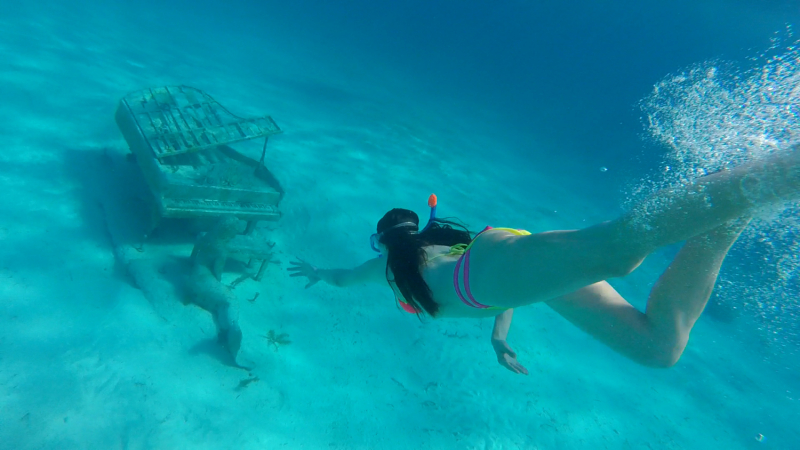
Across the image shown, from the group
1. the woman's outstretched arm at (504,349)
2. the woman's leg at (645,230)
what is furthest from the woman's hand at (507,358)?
the woman's leg at (645,230)

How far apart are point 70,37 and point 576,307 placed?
56.7 ft

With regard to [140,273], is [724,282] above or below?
above

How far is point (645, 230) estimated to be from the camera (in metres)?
1.69

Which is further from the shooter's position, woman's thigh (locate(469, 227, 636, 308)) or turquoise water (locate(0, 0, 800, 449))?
turquoise water (locate(0, 0, 800, 449))

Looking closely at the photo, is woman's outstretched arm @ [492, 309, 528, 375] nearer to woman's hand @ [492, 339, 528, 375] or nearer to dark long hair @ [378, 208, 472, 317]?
woman's hand @ [492, 339, 528, 375]

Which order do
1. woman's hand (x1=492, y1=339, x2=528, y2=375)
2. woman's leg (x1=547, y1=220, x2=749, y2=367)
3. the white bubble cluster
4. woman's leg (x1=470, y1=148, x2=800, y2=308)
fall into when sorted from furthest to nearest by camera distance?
1. the white bubble cluster
2. woman's hand (x1=492, y1=339, x2=528, y2=375)
3. woman's leg (x1=547, y1=220, x2=749, y2=367)
4. woman's leg (x1=470, y1=148, x2=800, y2=308)

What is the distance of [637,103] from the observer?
4544 cm

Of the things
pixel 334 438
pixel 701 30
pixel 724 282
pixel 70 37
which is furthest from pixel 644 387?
pixel 701 30

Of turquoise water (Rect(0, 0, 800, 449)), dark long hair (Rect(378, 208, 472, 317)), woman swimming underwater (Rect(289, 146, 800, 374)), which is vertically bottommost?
turquoise water (Rect(0, 0, 800, 449))

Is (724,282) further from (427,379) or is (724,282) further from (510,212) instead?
(427,379)

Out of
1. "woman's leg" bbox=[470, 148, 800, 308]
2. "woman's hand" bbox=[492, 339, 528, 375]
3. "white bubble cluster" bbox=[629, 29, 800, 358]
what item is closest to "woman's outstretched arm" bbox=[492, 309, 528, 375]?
"woman's hand" bbox=[492, 339, 528, 375]

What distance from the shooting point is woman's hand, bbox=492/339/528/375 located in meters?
2.77

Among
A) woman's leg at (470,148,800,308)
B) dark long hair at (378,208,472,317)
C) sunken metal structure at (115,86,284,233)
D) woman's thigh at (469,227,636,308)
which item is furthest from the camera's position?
sunken metal structure at (115,86,284,233)

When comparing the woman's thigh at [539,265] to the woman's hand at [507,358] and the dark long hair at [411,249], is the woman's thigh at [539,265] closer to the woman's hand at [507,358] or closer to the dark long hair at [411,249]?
the dark long hair at [411,249]
